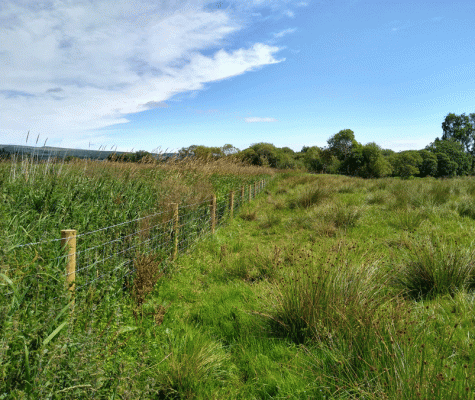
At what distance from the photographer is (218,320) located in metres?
3.25

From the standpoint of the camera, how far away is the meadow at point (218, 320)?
5.56ft

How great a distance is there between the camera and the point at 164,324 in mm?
3129

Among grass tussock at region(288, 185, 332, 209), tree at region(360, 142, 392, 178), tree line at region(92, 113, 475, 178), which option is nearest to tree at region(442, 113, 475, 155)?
tree line at region(92, 113, 475, 178)

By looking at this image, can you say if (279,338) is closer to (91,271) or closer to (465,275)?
(91,271)

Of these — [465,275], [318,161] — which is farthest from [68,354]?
[318,161]

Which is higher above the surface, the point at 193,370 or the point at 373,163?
the point at 373,163

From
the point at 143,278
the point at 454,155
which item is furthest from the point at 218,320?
the point at 454,155

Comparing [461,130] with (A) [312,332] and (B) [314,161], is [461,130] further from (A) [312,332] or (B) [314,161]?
(A) [312,332]

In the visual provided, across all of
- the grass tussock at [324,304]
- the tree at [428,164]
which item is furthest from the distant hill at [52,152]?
the tree at [428,164]

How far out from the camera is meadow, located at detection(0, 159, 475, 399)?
1694 millimetres

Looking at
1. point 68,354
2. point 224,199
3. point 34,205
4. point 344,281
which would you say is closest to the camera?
point 68,354

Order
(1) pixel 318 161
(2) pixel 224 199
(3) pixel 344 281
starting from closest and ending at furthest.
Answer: (3) pixel 344 281
(2) pixel 224 199
(1) pixel 318 161

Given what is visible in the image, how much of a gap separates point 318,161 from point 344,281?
5895cm

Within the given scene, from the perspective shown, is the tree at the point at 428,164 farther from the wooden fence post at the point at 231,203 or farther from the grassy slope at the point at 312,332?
the grassy slope at the point at 312,332
